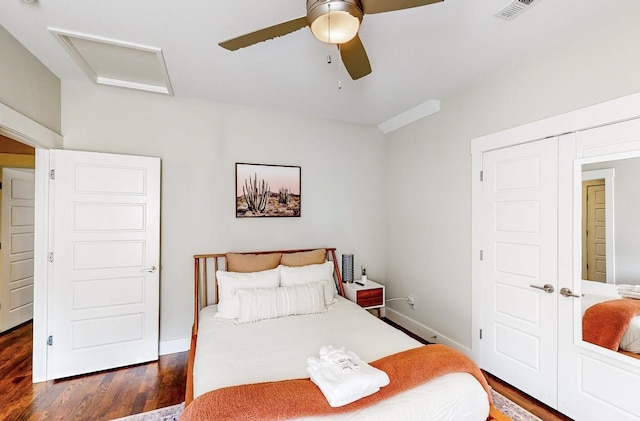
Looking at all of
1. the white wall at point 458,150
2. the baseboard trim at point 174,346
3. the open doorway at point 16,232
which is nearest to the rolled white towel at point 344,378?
the white wall at point 458,150

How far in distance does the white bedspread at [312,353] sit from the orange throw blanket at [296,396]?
0.14 feet

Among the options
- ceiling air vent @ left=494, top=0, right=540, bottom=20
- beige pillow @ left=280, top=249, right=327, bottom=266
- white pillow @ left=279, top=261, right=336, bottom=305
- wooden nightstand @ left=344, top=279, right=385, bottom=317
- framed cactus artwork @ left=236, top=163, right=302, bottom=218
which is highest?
ceiling air vent @ left=494, top=0, right=540, bottom=20

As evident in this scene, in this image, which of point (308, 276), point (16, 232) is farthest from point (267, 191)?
point (16, 232)

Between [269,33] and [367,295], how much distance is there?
111 inches

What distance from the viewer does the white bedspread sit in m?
1.47

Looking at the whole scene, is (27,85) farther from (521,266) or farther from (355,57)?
(521,266)

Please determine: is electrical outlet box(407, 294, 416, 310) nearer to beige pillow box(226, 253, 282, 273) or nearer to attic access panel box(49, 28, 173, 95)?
beige pillow box(226, 253, 282, 273)

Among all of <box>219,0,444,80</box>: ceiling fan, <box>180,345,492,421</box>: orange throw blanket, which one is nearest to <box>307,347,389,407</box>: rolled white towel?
<box>180,345,492,421</box>: orange throw blanket

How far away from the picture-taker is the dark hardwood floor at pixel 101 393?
7.20 ft

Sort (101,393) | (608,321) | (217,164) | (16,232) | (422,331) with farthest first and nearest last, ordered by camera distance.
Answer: (16,232) → (422,331) → (217,164) → (101,393) → (608,321)

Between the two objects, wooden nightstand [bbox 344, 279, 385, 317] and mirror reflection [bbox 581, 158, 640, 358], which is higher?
mirror reflection [bbox 581, 158, 640, 358]

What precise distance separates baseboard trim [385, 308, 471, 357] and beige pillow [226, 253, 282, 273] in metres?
1.86

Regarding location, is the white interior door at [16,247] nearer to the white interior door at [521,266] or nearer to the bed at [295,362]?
the bed at [295,362]

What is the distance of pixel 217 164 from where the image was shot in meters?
3.33
